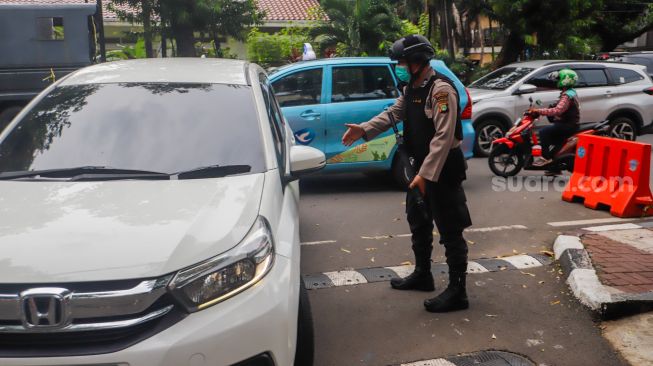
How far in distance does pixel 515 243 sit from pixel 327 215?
216 cm

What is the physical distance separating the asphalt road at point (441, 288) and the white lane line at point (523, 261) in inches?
4.1

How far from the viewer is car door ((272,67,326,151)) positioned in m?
8.12

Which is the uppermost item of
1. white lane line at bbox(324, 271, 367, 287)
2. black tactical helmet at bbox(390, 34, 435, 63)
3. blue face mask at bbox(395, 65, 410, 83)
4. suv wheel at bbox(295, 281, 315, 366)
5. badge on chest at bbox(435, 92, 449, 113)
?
black tactical helmet at bbox(390, 34, 435, 63)

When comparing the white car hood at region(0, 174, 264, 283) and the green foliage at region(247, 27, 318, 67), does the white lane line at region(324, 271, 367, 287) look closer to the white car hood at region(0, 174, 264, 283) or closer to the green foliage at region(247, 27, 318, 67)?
the white car hood at region(0, 174, 264, 283)

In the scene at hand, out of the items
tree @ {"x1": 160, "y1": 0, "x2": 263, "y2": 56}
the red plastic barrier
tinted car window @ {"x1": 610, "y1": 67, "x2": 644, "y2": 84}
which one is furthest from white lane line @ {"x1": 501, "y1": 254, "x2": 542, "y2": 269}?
tree @ {"x1": 160, "y1": 0, "x2": 263, "y2": 56}

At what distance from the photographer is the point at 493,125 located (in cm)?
1152

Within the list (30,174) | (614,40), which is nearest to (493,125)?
(30,174)

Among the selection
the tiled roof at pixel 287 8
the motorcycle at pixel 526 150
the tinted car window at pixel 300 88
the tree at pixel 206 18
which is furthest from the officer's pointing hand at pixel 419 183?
the tiled roof at pixel 287 8

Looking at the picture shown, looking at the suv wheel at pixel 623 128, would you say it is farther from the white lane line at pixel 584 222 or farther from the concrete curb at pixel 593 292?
the concrete curb at pixel 593 292

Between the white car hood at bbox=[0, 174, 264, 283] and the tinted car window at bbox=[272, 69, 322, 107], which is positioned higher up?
the tinted car window at bbox=[272, 69, 322, 107]

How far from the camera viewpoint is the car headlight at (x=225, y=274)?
8.41 feet

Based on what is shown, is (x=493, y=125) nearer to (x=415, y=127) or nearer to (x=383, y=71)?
(x=383, y=71)

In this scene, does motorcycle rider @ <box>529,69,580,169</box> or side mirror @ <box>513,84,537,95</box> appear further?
side mirror @ <box>513,84,537,95</box>

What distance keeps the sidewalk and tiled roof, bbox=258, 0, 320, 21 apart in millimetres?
24872
